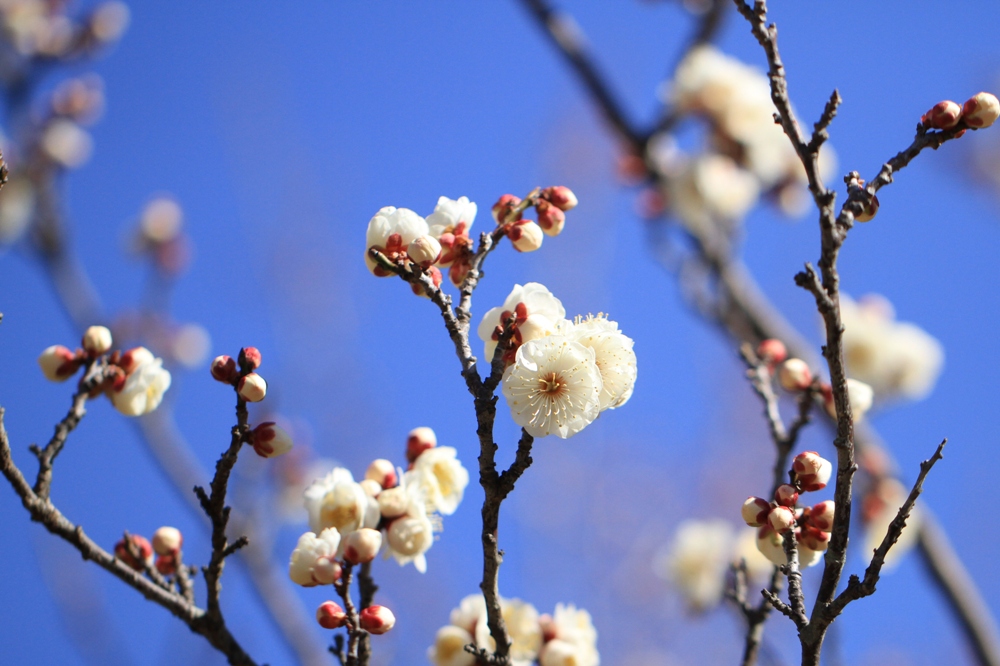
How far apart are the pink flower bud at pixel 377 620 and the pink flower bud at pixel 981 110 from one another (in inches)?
51.3

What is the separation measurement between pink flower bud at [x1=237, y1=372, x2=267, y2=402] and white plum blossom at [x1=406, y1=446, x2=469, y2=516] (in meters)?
0.40

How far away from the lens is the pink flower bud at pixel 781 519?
1339 mm

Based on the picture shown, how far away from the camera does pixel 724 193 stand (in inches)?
178

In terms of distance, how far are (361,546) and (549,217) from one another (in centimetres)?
75

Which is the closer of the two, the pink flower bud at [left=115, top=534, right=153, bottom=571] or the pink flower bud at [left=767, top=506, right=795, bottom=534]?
the pink flower bud at [left=767, top=506, right=795, bottom=534]

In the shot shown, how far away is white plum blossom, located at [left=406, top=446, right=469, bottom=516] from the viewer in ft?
5.57

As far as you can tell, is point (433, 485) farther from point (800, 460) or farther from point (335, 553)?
point (800, 460)

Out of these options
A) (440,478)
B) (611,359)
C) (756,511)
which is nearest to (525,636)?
(440,478)

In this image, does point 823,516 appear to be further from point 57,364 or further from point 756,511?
point 57,364

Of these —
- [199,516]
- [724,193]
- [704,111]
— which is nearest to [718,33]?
[704,111]

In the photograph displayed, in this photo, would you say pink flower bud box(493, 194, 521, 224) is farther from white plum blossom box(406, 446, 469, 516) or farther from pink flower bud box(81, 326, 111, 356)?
pink flower bud box(81, 326, 111, 356)

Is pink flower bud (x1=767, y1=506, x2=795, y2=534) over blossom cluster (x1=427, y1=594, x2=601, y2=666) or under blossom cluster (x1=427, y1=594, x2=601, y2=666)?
under

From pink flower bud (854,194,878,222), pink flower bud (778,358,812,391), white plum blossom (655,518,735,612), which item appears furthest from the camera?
white plum blossom (655,518,735,612)

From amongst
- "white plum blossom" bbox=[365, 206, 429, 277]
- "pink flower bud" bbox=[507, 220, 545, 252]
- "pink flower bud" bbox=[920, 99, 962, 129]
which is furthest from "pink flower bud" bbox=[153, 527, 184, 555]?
"pink flower bud" bbox=[920, 99, 962, 129]
